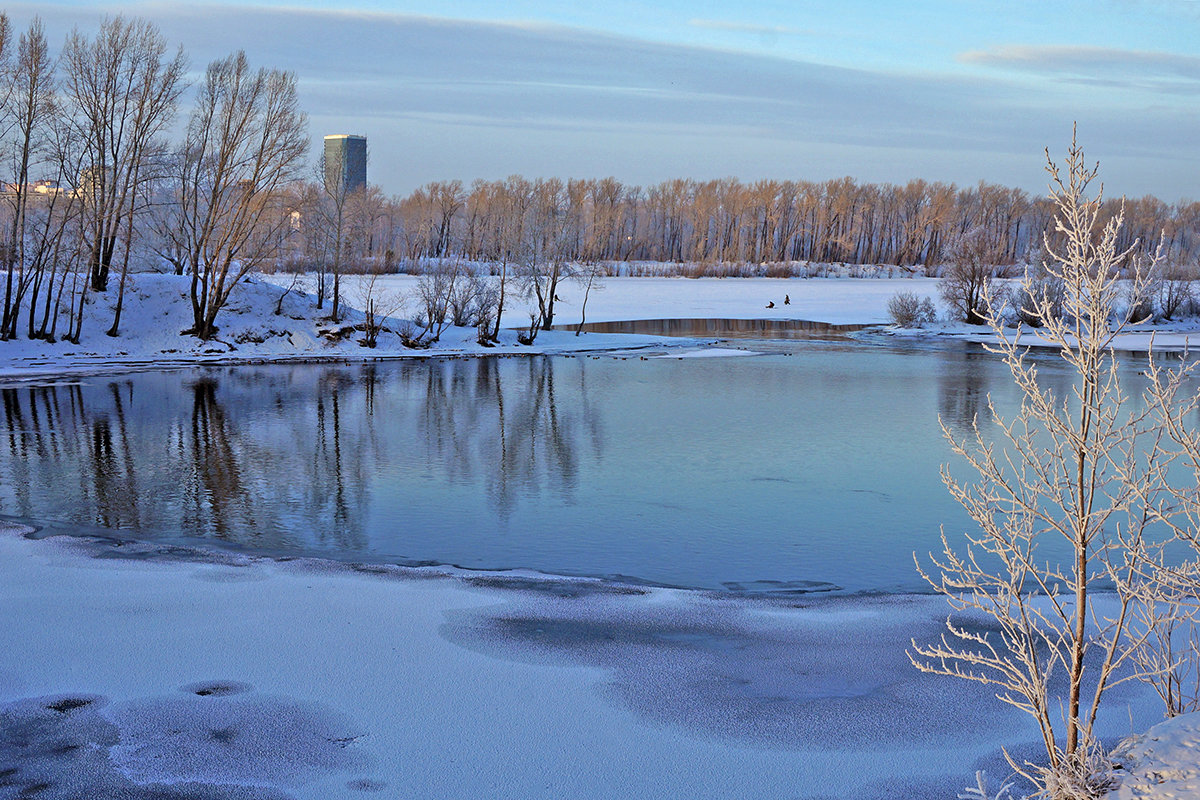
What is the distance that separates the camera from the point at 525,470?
1277cm

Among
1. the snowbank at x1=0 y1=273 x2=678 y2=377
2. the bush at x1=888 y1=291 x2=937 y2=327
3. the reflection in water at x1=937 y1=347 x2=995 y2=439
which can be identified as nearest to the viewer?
the reflection in water at x1=937 y1=347 x2=995 y2=439

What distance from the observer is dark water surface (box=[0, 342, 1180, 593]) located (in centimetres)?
906

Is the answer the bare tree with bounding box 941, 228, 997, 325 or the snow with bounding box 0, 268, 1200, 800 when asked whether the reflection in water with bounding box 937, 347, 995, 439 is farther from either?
the bare tree with bounding box 941, 228, 997, 325

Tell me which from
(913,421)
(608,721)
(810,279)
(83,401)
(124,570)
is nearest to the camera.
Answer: (608,721)

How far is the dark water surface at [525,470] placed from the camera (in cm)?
906

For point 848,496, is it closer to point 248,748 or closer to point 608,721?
point 608,721

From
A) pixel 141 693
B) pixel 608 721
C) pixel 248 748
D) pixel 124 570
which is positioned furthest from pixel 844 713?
pixel 124 570

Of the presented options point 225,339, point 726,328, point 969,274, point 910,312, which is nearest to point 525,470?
point 225,339

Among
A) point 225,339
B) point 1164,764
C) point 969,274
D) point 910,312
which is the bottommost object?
point 225,339

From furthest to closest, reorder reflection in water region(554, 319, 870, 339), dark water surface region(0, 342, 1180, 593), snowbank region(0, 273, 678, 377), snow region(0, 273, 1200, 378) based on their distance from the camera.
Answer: reflection in water region(554, 319, 870, 339) → snowbank region(0, 273, 678, 377) → snow region(0, 273, 1200, 378) → dark water surface region(0, 342, 1180, 593)

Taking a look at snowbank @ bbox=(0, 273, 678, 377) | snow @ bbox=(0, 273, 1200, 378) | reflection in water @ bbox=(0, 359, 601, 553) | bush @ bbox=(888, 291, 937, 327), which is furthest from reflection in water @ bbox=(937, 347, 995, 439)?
bush @ bbox=(888, 291, 937, 327)

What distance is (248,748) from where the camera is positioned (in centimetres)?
495

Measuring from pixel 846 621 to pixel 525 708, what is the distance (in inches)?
104

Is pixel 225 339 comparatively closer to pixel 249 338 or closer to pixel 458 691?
pixel 249 338
